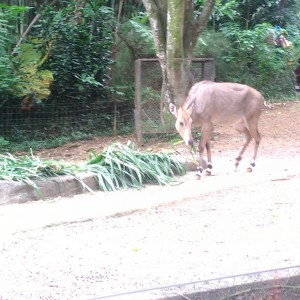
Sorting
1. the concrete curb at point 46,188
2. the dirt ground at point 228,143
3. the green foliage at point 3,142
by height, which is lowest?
the dirt ground at point 228,143

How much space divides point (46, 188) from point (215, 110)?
133 inches

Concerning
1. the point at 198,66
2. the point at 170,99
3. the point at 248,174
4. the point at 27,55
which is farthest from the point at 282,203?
the point at 27,55

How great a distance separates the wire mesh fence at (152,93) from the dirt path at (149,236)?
351 cm

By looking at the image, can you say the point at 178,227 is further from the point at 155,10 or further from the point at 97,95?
the point at 97,95

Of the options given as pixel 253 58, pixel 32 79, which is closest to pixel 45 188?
pixel 32 79

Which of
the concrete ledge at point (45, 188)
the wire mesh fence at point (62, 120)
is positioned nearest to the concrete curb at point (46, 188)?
the concrete ledge at point (45, 188)

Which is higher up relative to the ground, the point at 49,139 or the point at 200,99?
the point at 200,99

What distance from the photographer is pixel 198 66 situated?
1409 cm

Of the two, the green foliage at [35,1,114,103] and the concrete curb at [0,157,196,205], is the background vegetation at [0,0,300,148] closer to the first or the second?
the green foliage at [35,1,114,103]

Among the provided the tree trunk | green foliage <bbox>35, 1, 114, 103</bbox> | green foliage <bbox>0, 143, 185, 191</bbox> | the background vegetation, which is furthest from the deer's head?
green foliage <bbox>35, 1, 114, 103</bbox>

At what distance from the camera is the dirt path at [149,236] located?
5453mm

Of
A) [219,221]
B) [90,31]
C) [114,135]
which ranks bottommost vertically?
[114,135]

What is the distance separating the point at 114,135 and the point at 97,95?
1.10m

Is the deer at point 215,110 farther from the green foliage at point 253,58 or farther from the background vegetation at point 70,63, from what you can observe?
the green foliage at point 253,58
